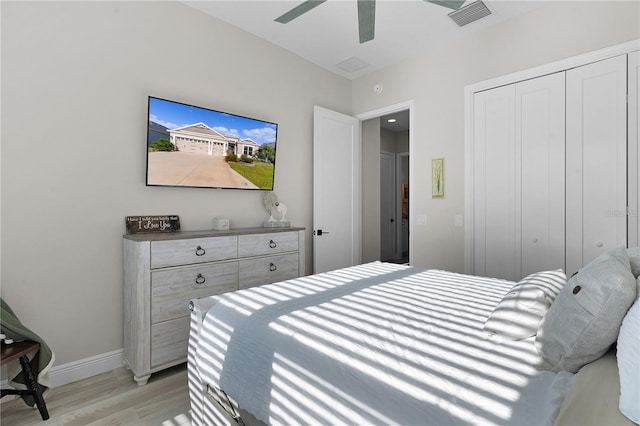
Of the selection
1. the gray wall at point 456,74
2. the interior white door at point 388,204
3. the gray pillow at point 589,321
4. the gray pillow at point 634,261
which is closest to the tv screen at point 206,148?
the gray wall at point 456,74

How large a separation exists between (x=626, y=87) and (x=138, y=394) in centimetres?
416

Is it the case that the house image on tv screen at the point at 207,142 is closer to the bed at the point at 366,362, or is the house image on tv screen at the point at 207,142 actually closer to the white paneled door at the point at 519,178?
the bed at the point at 366,362

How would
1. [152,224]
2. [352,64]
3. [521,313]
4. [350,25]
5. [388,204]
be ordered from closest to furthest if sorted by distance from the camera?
[521,313]
[152,224]
[350,25]
[352,64]
[388,204]

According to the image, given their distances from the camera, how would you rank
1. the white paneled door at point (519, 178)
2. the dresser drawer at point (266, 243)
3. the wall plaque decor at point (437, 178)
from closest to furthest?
1. the dresser drawer at point (266, 243)
2. the white paneled door at point (519, 178)
3. the wall plaque decor at point (437, 178)

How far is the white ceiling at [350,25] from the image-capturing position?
9.51ft

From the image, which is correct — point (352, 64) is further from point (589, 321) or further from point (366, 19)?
point (589, 321)

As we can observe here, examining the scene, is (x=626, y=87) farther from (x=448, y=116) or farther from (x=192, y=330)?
(x=192, y=330)

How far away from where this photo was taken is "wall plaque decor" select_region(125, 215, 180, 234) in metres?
2.55

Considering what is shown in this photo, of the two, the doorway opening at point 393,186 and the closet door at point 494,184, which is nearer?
the closet door at point 494,184

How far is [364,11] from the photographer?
9.25 ft

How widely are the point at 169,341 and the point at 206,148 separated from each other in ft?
5.30

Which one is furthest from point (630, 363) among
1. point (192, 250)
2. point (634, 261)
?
point (192, 250)

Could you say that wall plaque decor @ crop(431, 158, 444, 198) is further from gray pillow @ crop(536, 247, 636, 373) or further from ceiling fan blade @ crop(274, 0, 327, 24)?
gray pillow @ crop(536, 247, 636, 373)

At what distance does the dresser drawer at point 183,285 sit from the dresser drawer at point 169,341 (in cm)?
5
